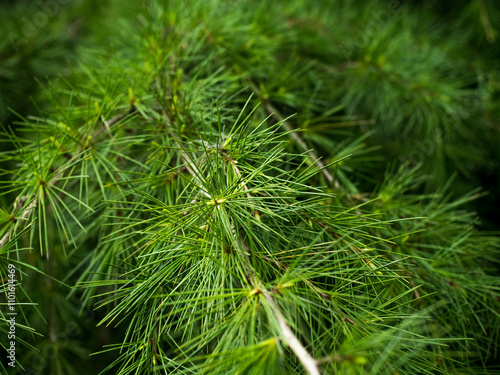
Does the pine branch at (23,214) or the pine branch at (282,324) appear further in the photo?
the pine branch at (23,214)

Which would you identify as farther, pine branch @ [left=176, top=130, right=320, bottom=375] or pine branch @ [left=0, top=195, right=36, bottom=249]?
pine branch @ [left=0, top=195, right=36, bottom=249]

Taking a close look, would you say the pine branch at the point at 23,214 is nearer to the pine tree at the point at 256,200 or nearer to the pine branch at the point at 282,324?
the pine tree at the point at 256,200

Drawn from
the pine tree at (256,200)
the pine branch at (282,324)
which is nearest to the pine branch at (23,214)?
the pine tree at (256,200)

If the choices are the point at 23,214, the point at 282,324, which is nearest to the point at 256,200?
the point at 282,324

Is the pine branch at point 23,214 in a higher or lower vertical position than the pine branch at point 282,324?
higher

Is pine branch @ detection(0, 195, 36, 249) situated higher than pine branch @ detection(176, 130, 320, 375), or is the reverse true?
pine branch @ detection(0, 195, 36, 249)

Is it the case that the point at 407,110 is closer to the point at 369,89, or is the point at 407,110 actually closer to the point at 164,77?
the point at 369,89

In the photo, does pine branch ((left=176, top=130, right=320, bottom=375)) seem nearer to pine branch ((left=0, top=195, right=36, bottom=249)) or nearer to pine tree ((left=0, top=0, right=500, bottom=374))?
pine tree ((left=0, top=0, right=500, bottom=374))

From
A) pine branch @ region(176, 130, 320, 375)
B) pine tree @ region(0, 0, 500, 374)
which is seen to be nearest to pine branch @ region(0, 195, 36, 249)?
pine tree @ region(0, 0, 500, 374)

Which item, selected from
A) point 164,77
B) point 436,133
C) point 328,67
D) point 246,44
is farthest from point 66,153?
point 436,133
